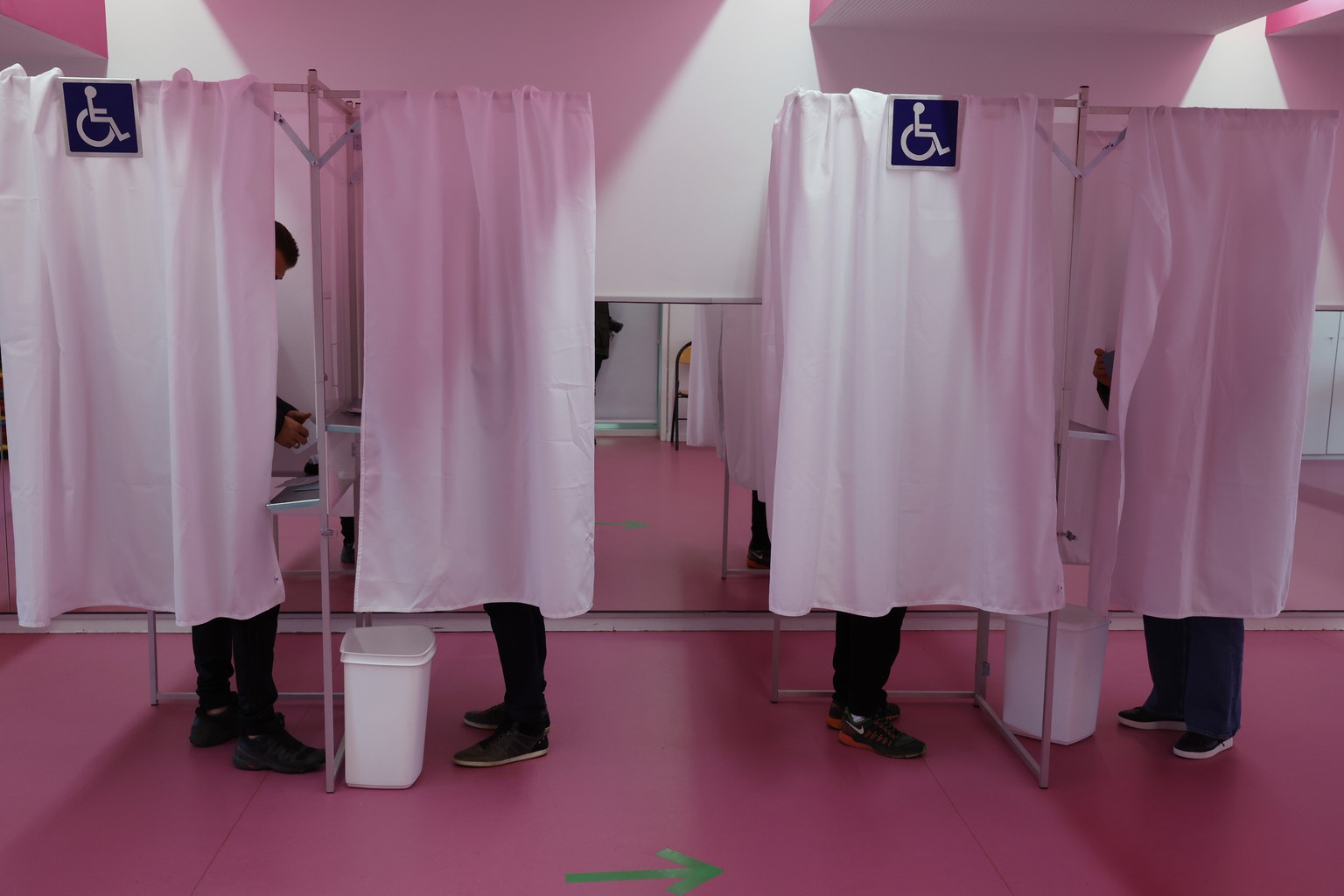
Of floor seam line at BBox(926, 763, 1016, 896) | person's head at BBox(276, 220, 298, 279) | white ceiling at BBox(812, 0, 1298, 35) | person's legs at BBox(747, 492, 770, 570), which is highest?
white ceiling at BBox(812, 0, 1298, 35)

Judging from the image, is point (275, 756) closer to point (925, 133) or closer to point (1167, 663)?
point (925, 133)

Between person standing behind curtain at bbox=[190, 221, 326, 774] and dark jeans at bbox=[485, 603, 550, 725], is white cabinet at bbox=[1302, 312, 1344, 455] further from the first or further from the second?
person standing behind curtain at bbox=[190, 221, 326, 774]

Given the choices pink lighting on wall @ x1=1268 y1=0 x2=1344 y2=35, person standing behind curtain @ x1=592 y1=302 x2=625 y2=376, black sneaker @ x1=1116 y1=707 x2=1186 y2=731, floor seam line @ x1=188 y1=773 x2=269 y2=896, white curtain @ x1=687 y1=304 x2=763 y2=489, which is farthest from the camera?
white curtain @ x1=687 y1=304 x2=763 y2=489

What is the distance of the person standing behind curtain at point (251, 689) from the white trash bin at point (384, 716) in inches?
8.1

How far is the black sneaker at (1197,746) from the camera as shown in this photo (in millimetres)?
2998

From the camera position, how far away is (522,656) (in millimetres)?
2867

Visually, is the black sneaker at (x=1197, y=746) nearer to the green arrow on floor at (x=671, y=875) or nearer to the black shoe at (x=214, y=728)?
the green arrow on floor at (x=671, y=875)

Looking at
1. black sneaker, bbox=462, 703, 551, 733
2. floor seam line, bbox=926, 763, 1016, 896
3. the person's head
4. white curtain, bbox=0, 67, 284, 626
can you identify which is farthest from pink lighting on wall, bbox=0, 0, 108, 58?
floor seam line, bbox=926, 763, 1016, 896

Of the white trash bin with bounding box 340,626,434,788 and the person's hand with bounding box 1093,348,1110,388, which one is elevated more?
the person's hand with bounding box 1093,348,1110,388

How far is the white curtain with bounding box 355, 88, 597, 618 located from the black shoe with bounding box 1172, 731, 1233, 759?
6.10ft

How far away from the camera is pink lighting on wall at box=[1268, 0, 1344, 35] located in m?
3.41

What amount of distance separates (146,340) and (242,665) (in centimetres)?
92

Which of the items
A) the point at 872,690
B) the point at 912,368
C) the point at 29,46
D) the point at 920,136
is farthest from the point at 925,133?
the point at 29,46

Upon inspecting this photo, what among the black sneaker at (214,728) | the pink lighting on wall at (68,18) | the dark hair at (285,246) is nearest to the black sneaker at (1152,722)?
the black sneaker at (214,728)
